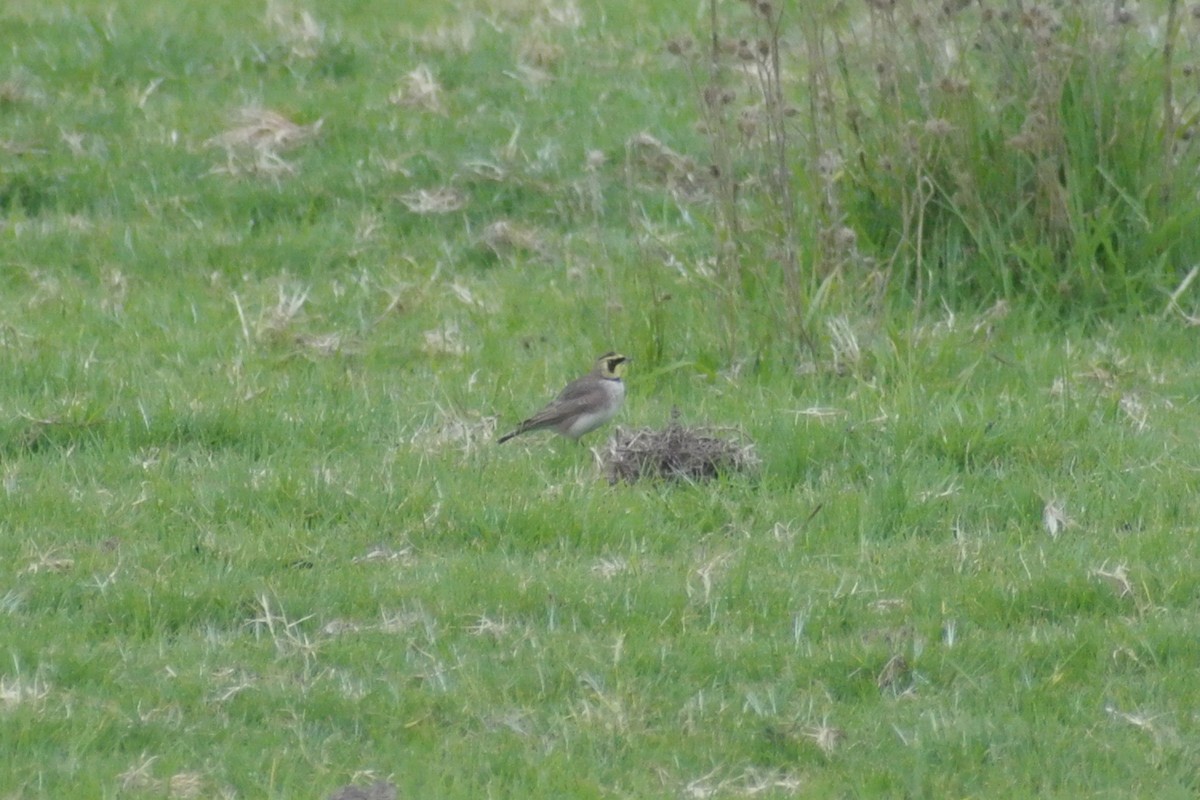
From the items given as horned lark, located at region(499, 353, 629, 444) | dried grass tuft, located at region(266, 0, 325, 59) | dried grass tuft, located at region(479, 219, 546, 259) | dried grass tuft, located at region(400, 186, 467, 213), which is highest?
dried grass tuft, located at region(266, 0, 325, 59)

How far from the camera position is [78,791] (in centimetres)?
529

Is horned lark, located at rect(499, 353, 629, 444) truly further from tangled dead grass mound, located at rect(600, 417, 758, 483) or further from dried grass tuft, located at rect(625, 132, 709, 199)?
dried grass tuft, located at rect(625, 132, 709, 199)

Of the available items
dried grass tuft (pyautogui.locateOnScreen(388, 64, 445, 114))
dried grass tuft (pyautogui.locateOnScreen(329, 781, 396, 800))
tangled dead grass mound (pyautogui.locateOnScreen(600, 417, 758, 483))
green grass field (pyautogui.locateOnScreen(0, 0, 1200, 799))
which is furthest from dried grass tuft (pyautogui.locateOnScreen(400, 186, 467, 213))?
dried grass tuft (pyautogui.locateOnScreen(329, 781, 396, 800))

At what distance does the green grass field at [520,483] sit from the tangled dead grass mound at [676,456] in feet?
0.42

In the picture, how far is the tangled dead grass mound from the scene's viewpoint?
319 inches

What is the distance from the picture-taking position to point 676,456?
26.7 feet

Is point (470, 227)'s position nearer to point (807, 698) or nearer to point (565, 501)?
point (565, 501)

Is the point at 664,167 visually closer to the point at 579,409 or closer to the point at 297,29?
the point at 297,29

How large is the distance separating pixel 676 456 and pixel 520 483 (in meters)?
0.64

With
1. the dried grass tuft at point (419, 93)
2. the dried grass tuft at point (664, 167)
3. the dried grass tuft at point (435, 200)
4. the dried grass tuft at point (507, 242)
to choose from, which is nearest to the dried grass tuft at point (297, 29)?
the dried grass tuft at point (419, 93)

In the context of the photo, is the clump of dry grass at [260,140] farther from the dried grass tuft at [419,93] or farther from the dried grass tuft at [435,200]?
the dried grass tuft at [435,200]

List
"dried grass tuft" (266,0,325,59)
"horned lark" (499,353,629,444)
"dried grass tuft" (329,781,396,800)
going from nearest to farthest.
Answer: "dried grass tuft" (329,781,396,800) < "horned lark" (499,353,629,444) < "dried grass tuft" (266,0,325,59)

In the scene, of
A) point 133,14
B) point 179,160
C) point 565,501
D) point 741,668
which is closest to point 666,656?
point 741,668

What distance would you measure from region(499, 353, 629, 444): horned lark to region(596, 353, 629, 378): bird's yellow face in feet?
0.58
